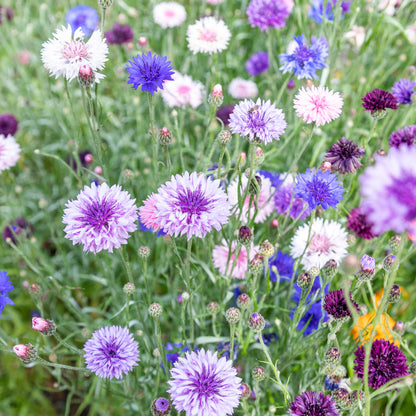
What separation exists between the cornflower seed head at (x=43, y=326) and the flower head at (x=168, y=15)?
3.54 ft

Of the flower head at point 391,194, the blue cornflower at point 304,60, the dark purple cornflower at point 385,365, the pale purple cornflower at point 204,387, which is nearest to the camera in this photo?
the flower head at point 391,194

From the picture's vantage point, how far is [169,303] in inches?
54.6

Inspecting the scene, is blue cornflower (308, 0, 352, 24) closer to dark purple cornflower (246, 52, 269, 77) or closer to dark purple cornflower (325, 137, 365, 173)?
dark purple cornflower (246, 52, 269, 77)

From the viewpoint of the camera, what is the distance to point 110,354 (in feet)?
2.79

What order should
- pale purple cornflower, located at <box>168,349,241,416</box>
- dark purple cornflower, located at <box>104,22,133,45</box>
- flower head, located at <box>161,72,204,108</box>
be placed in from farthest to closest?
dark purple cornflower, located at <box>104,22,133,45</box>, flower head, located at <box>161,72,204,108</box>, pale purple cornflower, located at <box>168,349,241,416</box>

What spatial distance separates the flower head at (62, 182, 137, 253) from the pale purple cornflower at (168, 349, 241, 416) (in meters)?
0.26

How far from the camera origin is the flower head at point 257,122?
875 millimetres

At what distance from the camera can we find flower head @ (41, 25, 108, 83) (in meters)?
0.95

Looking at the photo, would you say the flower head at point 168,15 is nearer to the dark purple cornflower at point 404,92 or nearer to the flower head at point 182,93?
the flower head at point 182,93

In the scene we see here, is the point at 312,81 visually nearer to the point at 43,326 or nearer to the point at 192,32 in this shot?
the point at 192,32

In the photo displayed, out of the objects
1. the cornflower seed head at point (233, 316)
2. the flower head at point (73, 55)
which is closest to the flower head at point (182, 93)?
the flower head at point (73, 55)

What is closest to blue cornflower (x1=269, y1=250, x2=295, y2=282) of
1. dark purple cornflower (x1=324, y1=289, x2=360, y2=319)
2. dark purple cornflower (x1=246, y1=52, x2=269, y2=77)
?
dark purple cornflower (x1=324, y1=289, x2=360, y2=319)

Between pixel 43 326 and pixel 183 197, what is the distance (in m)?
0.41

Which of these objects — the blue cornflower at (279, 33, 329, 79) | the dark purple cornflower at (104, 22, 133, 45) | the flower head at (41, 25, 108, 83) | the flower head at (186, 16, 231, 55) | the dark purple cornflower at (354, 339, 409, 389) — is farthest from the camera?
the dark purple cornflower at (104, 22, 133, 45)
